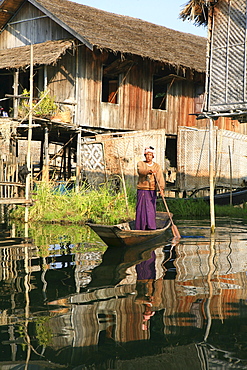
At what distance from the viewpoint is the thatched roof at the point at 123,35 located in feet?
49.3

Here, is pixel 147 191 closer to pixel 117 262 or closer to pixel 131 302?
pixel 117 262

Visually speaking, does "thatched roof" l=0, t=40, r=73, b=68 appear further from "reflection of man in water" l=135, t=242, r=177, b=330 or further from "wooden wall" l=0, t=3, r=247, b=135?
"reflection of man in water" l=135, t=242, r=177, b=330

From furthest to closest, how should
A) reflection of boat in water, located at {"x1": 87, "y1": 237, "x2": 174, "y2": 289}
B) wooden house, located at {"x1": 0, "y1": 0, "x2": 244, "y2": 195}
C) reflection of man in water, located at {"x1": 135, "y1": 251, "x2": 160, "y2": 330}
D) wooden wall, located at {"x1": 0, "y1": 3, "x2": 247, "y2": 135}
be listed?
1. wooden wall, located at {"x1": 0, "y1": 3, "x2": 247, "y2": 135}
2. wooden house, located at {"x1": 0, "y1": 0, "x2": 244, "y2": 195}
3. reflection of boat in water, located at {"x1": 87, "y1": 237, "x2": 174, "y2": 289}
4. reflection of man in water, located at {"x1": 135, "y1": 251, "x2": 160, "y2": 330}

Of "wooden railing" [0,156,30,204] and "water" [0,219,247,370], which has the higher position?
"wooden railing" [0,156,30,204]

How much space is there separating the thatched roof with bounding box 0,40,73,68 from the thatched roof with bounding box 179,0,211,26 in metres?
3.97

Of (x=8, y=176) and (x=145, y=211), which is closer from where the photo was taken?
(x=145, y=211)

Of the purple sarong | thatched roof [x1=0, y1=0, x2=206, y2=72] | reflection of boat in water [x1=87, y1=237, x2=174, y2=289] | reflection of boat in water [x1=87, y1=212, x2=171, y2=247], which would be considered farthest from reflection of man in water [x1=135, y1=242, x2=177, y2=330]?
thatched roof [x1=0, y1=0, x2=206, y2=72]

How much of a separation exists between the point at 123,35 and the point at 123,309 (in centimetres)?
1358

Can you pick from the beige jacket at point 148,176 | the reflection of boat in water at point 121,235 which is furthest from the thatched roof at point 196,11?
the reflection of boat in water at point 121,235

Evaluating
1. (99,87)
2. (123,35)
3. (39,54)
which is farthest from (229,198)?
(39,54)

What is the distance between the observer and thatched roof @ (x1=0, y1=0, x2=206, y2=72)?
15.0 meters

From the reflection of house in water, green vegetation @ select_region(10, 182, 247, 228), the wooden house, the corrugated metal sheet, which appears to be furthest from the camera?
the wooden house

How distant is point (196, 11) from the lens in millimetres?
11523

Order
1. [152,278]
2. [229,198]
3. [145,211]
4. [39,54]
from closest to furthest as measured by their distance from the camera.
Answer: [152,278]
[145,211]
[39,54]
[229,198]
